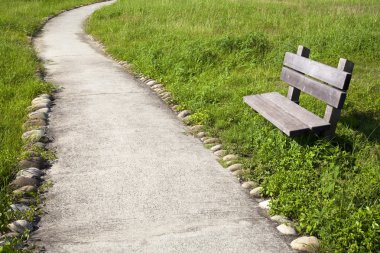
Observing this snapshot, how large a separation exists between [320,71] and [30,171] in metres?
3.71

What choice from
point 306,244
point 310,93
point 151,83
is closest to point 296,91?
point 310,93

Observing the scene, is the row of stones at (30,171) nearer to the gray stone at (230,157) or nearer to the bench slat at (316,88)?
the gray stone at (230,157)

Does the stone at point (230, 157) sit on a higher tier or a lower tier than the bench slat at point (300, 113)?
lower

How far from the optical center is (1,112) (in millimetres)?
5887

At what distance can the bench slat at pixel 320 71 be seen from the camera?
4.27 metres

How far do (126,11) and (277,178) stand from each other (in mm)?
13806

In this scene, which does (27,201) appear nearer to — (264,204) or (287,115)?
(264,204)

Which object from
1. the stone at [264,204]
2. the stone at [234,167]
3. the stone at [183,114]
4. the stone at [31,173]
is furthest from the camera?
the stone at [183,114]

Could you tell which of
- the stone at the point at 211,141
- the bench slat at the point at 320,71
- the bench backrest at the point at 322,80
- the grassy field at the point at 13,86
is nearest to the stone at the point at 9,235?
the grassy field at the point at 13,86

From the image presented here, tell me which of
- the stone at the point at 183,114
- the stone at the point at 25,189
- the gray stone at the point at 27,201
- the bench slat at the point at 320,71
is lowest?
the gray stone at the point at 27,201

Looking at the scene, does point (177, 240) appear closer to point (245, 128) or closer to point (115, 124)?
point (245, 128)

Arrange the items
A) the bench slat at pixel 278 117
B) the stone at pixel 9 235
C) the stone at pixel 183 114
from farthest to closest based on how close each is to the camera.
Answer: the stone at pixel 183 114 → the bench slat at pixel 278 117 → the stone at pixel 9 235

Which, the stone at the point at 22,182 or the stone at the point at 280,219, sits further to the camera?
the stone at the point at 22,182

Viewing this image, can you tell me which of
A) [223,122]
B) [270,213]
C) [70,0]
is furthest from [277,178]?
[70,0]
